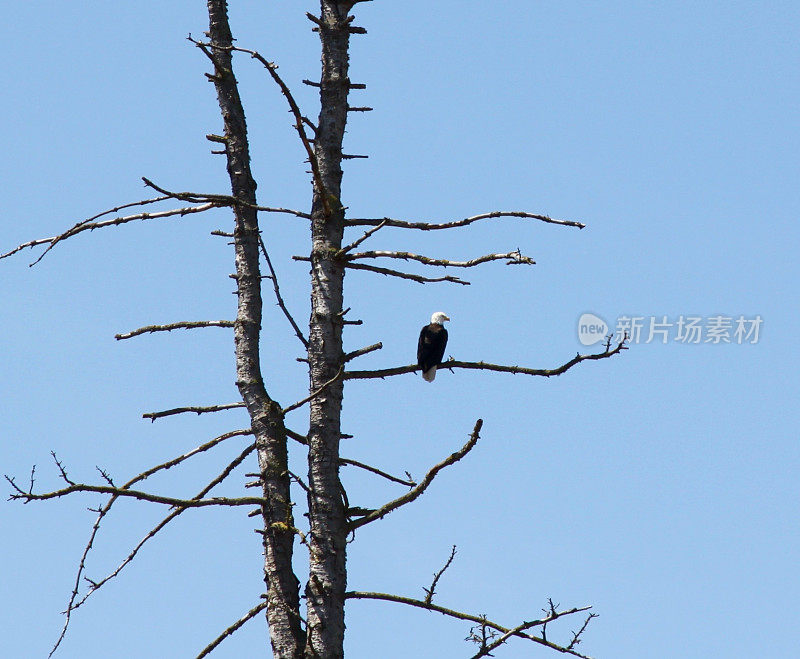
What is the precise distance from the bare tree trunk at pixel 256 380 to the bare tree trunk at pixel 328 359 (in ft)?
0.90

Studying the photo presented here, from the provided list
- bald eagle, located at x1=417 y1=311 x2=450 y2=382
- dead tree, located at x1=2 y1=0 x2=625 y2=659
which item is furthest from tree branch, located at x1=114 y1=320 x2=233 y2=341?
bald eagle, located at x1=417 y1=311 x2=450 y2=382

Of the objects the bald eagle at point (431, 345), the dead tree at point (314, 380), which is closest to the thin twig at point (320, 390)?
the dead tree at point (314, 380)

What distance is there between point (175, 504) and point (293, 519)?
936 millimetres

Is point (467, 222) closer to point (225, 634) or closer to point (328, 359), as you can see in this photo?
point (328, 359)

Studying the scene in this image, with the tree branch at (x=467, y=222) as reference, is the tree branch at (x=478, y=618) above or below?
below

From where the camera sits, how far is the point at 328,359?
855cm

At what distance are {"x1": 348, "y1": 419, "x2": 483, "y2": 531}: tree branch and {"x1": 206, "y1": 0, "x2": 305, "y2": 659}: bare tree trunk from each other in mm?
517

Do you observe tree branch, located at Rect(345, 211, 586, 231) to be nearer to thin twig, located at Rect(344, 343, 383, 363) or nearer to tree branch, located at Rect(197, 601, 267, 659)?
thin twig, located at Rect(344, 343, 383, 363)

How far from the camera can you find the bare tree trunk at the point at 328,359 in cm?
813

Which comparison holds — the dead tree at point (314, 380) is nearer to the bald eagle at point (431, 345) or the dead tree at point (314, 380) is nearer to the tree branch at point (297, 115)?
the tree branch at point (297, 115)

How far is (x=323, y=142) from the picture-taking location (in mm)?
8883

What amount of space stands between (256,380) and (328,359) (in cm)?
77

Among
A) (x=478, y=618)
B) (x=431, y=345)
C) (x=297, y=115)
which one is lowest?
(x=478, y=618)

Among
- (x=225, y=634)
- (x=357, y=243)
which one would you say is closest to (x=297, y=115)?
(x=357, y=243)
